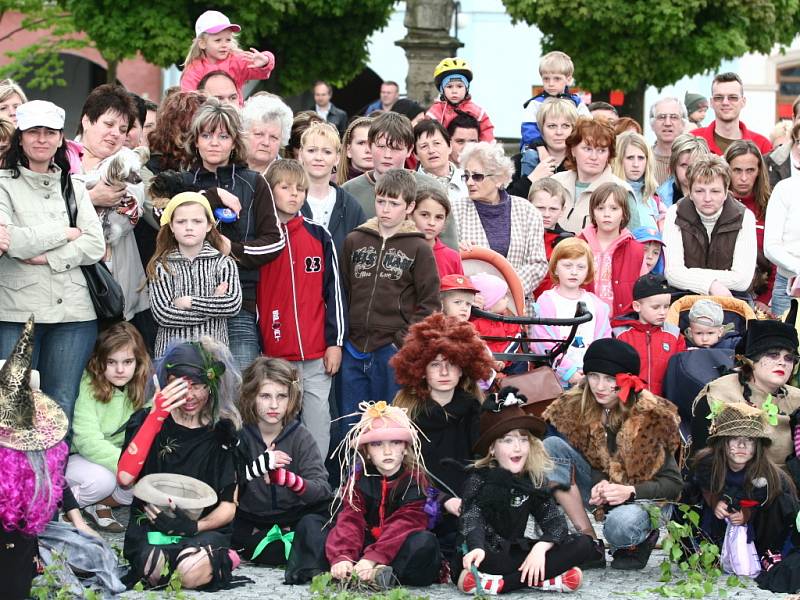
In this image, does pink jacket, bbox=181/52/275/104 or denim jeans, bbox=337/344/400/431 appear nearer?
denim jeans, bbox=337/344/400/431

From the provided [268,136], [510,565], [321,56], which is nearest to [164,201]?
[268,136]

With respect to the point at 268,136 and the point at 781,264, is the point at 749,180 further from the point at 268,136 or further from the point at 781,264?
the point at 268,136

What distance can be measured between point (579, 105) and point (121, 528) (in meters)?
5.47

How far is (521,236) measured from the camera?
9.26 meters

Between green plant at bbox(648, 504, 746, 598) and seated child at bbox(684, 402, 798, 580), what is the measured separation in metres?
0.11

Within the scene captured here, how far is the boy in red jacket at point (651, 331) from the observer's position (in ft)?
28.4

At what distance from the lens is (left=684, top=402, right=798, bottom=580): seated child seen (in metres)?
7.29

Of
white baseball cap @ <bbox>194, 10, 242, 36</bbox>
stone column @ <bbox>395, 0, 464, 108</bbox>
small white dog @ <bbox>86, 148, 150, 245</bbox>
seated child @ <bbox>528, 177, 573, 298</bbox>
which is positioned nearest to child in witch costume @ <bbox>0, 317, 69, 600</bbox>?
small white dog @ <bbox>86, 148, 150, 245</bbox>

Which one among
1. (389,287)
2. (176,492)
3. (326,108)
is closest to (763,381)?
(389,287)

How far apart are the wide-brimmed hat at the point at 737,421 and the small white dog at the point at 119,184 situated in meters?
3.30

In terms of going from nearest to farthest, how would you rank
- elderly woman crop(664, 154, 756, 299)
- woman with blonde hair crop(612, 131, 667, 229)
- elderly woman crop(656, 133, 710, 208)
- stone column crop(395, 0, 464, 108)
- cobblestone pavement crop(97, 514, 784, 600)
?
cobblestone pavement crop(97, 514, 784, 600) → elderly woman crop(664, 154, 756, 299) → elderly woman crop(656, 133, 710, 208) → woman with blonde hair crop(612, 131, 667, 229) → stone column crop(395, 0, 464, 108)

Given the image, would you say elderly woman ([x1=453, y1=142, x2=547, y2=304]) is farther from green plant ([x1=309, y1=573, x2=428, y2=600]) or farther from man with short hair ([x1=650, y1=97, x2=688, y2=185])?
green plant ([x1=309, y1=573, x2=428, y2=600])

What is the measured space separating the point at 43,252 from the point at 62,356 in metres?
0.55

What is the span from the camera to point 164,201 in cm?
823
